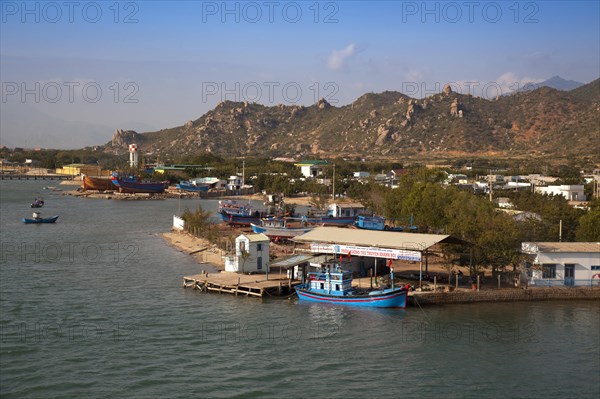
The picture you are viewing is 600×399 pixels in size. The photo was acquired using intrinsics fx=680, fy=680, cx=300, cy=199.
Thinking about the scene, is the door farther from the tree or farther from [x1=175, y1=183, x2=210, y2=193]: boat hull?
[x1=175, y1=183, x2=210, y2=193]: boat hull

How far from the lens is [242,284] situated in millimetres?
30141

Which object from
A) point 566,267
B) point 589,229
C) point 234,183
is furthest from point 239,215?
point 234,183

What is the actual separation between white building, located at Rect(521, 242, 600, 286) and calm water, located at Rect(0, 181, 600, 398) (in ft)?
4.33

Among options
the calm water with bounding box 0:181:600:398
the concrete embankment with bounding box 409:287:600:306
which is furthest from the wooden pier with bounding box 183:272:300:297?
the concrete embankment with bounding box 409:287:600:306

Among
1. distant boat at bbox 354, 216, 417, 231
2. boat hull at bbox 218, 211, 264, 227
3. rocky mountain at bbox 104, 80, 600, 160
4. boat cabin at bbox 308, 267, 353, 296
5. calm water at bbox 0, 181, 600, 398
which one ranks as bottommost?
calm water at bbox 0, 181, 600, 398

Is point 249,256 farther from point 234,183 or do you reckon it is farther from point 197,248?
point 234,183

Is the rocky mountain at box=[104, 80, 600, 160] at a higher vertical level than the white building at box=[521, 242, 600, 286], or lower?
higher

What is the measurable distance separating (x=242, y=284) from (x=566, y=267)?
46.3ft

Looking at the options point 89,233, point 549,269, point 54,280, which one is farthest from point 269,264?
point 89,233

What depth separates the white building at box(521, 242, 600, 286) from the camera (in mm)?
29234

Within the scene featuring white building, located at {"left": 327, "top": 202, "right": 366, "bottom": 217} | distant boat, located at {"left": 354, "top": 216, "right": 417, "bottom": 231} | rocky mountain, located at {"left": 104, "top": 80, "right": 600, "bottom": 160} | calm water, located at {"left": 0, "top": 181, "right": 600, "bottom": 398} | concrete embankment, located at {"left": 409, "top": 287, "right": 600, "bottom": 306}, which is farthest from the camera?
rocky mountain, located at {"left": 104, "top": 80, "right": 600, "bottom": 160}

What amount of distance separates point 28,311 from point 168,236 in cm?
2288

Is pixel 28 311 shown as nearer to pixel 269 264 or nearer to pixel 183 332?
pixel 183 332

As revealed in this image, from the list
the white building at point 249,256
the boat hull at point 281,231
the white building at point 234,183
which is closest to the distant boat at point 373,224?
the boat hull at point 281,231
